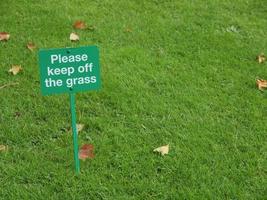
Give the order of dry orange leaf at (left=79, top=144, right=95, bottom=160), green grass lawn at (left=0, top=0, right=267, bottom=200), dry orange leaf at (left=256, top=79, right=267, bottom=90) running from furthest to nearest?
dry orange leaf at (left=256, top=79, right=267, bottom=90)
dry orange leaf at (left=79, top=144, right=95, bottom=160)
green grass lawn at (left=0, top=0, right=267, bottom=200)

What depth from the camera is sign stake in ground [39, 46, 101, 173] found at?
2.99m

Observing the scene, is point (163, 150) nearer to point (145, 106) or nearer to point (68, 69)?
point (145, 106)

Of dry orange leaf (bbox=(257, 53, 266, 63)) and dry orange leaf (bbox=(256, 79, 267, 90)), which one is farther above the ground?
dry orange leaf (bbox=(257, 53, 266, 63))

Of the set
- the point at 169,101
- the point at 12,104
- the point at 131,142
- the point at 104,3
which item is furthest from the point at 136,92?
the point at 104,3

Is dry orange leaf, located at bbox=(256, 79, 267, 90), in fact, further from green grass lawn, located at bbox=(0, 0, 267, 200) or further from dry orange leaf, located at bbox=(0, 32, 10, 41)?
dry orange leaf, located at bbox=(0, 32, 10, 41)

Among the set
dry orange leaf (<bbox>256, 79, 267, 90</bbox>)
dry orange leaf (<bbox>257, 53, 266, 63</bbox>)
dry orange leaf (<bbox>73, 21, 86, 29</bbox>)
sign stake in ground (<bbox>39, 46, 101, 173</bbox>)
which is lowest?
dry orange leaf (<bbox>256, 79, 267, 90</bbox>)

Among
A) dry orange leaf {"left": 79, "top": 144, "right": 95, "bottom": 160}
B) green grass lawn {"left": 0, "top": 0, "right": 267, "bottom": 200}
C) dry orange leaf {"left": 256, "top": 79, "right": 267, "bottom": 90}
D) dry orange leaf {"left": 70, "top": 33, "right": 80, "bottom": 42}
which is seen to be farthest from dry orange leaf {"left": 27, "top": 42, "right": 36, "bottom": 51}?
dry orange leaf {"left": 256, "top": 79, "right": 267, "bottom": 90}

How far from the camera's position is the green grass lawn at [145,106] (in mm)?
3416

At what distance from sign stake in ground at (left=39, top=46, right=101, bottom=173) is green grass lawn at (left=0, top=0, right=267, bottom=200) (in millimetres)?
649

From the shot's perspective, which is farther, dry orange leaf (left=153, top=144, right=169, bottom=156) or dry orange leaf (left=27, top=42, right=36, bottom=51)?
dry orange leaf (left=27, top=42, right=36, bottom=51)

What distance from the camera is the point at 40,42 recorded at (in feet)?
16.0

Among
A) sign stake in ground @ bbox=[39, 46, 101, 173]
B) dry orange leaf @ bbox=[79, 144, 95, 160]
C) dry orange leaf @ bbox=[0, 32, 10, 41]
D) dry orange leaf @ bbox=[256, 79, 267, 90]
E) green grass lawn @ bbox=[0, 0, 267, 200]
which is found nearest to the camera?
sign stake in ground @ bbox=[39, 46, 101, 173]

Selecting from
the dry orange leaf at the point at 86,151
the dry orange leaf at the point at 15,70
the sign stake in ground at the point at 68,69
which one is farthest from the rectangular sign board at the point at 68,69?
the dry orange leaf at the point at 15,70

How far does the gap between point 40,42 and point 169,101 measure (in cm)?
144
